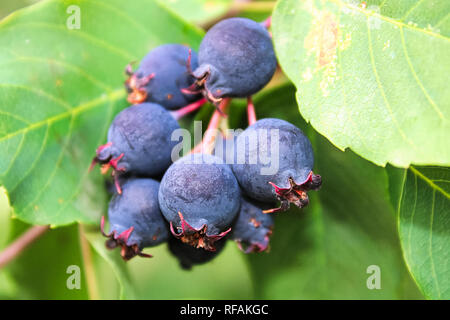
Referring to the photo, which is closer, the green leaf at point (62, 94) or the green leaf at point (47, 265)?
the green leaf at point (62, 94)

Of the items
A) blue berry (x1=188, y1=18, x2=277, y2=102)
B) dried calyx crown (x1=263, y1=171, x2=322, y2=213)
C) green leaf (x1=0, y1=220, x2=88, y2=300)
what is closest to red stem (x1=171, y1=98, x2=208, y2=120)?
blue berry (x1=188, y1=18, x2=277, y2=102)

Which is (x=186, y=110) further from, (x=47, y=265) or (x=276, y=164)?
(x=47, y=265)

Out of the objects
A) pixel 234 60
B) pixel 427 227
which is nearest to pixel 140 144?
pixel 234 60

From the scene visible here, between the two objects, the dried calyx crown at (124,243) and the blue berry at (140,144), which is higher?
the blue berry at (140,144)

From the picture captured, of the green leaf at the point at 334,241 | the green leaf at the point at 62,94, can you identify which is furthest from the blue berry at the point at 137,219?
the green leaf at the point at 334,241

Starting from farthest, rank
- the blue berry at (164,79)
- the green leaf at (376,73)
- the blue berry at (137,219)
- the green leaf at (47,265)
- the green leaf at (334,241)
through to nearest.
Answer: the green leaf at (47,265)
the green leaf at (334,241)
the blue berry at (164,79)
the blue berry at (137,219)
the green leaf at (376,73)

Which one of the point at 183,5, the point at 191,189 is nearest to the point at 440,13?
the point at 191,189

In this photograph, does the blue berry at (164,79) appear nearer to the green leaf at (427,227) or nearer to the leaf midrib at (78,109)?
the leaf midrib at (78,109)
